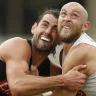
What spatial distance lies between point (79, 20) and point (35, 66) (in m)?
0.68

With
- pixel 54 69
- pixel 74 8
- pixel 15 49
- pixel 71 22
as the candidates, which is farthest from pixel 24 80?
pixel 54 69

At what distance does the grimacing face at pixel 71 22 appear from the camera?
144 inches

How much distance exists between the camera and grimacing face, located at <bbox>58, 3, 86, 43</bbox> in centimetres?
365

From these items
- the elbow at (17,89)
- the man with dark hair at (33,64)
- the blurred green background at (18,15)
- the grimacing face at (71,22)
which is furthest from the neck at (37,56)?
the blurred green background at (18,15)

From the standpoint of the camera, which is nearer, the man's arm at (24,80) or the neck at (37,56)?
the man's arm at (24,80)

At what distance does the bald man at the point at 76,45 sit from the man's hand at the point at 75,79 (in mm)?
37

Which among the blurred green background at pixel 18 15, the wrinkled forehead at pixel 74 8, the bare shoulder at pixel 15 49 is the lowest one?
the blurred green background at pixel 18 15

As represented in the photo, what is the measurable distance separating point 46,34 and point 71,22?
1.22 feet

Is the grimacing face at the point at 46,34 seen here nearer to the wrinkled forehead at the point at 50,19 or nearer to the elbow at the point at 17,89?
the wrinkled forehead at the point at 50,19

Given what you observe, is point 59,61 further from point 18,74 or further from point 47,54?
point 18,74

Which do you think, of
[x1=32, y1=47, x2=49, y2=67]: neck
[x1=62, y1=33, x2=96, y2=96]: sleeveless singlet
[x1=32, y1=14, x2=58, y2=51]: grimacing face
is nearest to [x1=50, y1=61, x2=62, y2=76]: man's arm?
[x1=32, y1=47, x2=49, y2=67]: neck

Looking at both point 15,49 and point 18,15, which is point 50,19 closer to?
point 15,49

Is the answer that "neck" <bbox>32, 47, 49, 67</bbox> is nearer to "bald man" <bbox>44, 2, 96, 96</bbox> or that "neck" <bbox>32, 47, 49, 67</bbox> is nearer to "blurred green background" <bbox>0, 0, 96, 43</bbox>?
"bald man" <bbox>44, 2, 96, 96</bbox>

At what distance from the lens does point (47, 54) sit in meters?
4.20
